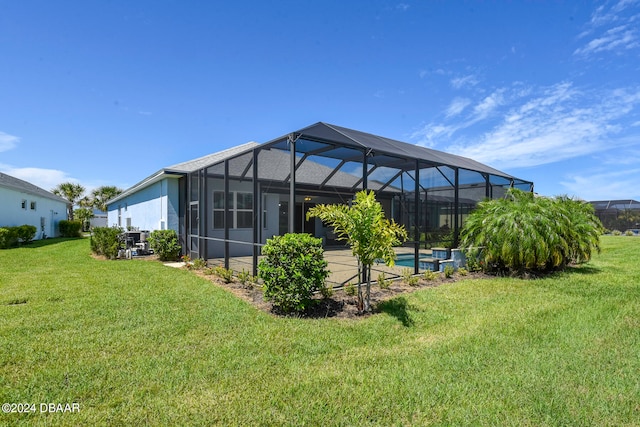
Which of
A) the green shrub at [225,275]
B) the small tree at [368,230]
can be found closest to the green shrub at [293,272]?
the small tree at [368,230]

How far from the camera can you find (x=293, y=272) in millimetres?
4414

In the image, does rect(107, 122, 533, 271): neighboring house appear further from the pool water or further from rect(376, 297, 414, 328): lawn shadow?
rect(376, 297, 414, 328): lawn shadow

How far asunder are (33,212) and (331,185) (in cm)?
2042

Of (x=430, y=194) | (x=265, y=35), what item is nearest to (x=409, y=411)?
(x=430, y=194)

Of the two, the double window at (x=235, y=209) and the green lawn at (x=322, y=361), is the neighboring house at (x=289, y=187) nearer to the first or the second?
the double window at (x=235, y=209)

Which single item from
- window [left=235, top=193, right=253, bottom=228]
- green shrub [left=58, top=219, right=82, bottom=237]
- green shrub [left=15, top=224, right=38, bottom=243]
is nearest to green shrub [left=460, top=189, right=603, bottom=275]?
window [left=235, top=193, right=253, bottom=228]

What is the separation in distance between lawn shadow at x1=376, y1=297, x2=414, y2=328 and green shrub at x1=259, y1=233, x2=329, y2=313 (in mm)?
1079

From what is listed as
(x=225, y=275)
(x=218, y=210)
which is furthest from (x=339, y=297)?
(x=218, y=210)

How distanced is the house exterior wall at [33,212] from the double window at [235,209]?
14438mm

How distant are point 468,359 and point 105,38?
409 inches

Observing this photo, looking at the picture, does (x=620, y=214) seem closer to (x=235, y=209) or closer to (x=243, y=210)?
(x=243, y=210)

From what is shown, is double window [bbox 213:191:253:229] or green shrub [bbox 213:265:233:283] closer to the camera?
green shrub [bbox 213:265:233:283]

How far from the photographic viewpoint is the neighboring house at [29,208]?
1686 centimetres

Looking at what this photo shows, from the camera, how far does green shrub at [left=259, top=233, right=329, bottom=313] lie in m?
4.39
